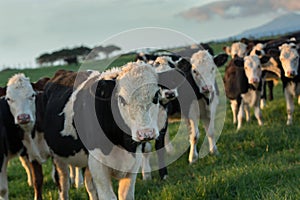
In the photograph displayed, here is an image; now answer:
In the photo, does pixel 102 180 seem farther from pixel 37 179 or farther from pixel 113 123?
pixel 37 179

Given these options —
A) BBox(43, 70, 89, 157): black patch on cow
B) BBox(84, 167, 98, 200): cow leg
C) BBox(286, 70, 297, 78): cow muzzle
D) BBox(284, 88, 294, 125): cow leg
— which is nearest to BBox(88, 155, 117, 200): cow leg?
BBox(43, 70, 89, 157): black patch on cow

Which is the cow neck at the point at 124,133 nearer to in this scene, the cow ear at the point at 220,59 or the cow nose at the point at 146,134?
the cow nose at the point at 146,134

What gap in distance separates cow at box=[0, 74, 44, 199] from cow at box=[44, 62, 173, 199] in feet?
4.66

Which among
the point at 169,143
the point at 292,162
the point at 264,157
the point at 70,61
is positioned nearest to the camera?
the point at 292,162

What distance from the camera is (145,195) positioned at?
6.47 m

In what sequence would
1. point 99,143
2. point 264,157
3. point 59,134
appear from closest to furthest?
point 99,143 → point 59,134 → point 264,157

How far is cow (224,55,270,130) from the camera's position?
443 inches

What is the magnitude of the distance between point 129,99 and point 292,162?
11.3 ft

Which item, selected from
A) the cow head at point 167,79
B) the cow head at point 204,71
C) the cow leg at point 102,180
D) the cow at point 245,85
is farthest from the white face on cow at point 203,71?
the cow leg at point 102,180

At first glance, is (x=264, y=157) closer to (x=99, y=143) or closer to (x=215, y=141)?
(x=215, y=141)

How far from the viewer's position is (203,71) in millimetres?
9258

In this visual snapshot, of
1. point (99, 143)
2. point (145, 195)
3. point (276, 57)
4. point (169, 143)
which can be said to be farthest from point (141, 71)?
point (276, 57)

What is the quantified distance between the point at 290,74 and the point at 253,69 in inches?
33.7

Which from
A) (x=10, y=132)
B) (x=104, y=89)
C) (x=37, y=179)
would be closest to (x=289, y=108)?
(x=37, y=179)
